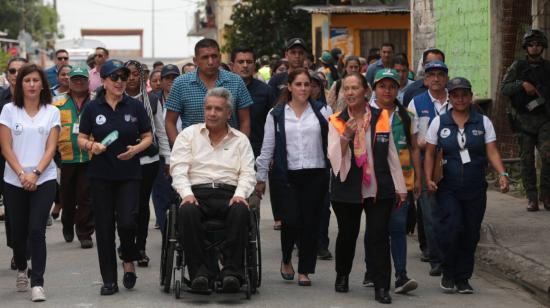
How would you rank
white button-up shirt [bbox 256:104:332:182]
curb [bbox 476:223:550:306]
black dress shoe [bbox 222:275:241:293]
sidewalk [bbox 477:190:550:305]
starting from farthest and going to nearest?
sidewalk [bbox 477:190:550:305]
white button-up shirt [bbox 256:104:332:182]
curb [bbox 476:223:550:306]
black dress shoe [bbox 222:275:241:293]

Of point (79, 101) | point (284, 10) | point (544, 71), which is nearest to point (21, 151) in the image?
point (79, 101)

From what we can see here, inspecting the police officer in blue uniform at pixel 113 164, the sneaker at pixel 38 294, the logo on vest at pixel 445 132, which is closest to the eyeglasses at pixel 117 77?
the police officer in blue uniform at pixel 113 164

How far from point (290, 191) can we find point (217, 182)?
871 millimetres

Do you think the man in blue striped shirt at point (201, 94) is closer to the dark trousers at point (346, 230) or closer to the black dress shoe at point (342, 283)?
the dark trousers at point (346, 230)

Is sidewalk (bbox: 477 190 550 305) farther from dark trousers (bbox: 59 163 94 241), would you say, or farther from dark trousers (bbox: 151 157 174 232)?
dark trousers (bbox: 59 163 94 241)

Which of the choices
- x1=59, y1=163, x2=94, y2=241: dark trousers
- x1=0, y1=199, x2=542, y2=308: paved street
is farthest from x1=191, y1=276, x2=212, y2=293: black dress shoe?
x1=59, y1=163, x2=94, y2=241: dark trousers

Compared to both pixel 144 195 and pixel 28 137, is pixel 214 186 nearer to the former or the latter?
pixel 28 137

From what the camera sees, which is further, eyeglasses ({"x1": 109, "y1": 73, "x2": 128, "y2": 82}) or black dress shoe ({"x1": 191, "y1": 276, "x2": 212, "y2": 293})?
eyeglasses ({"x1": 109, "y1": 73, "x2": 128, "y2": 82})

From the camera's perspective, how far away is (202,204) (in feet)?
32.4

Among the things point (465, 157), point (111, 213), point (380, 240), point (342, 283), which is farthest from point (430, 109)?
point (111, 213)

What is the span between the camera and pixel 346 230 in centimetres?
1020

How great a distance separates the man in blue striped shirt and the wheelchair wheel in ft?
4.42

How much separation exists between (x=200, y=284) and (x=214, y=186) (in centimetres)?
81

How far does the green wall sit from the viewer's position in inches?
741
